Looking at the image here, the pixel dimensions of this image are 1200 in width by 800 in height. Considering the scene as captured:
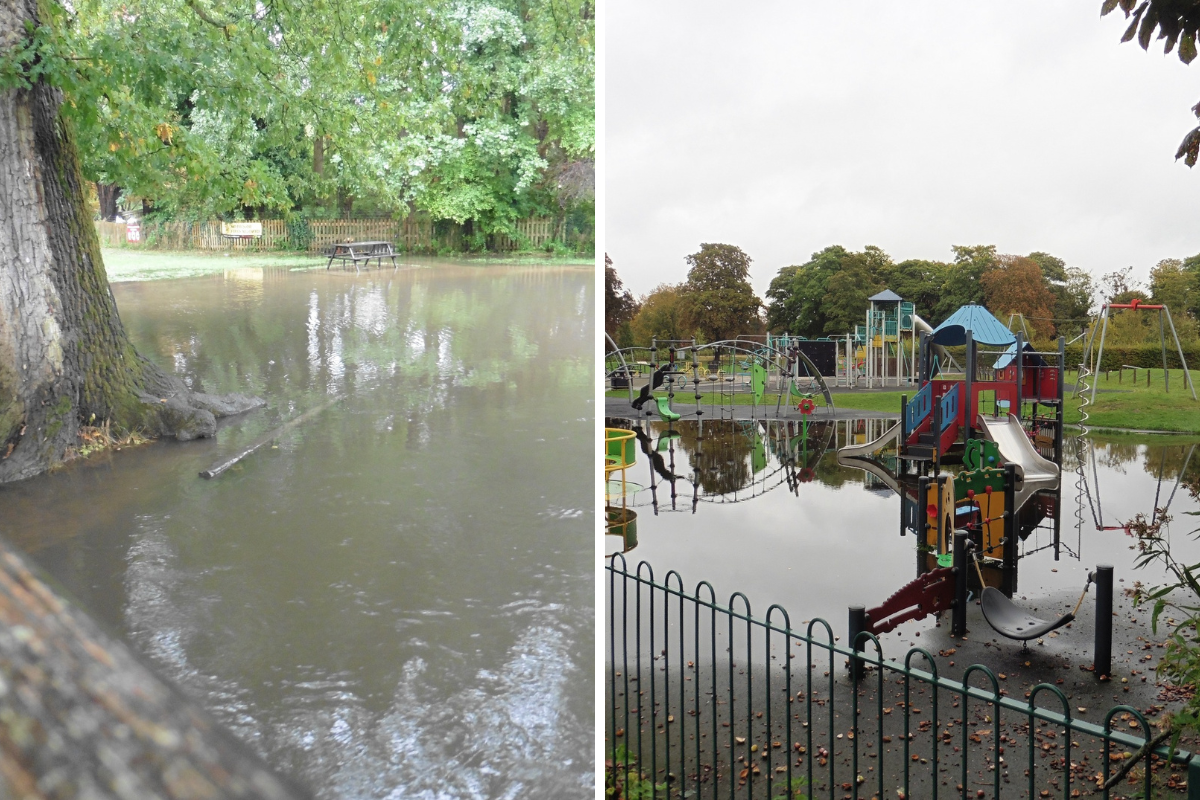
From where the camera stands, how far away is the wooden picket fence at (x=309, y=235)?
1.91 meters

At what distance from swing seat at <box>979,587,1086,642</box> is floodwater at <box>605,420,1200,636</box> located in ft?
0.23

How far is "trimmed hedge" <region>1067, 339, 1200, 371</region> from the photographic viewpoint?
1780 mm

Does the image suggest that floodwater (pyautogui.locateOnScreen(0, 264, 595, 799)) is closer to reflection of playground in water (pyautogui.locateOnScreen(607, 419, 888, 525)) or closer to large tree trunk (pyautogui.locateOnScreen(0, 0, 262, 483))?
large tree trunk (pyautogui.locateOnScreen(0, 0, 262, 483))

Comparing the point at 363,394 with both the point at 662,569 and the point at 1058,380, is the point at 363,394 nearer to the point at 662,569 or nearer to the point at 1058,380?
the point at 662,569

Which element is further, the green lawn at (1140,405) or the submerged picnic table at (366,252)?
the submerged picnic table at (366,252)

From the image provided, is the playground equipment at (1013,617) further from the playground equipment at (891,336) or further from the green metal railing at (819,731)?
the playground equipment at (891,336)

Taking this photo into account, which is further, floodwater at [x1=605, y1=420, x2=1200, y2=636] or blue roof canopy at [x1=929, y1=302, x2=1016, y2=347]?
blue roof canopy at [x1=929, y1=302, x2=1016, y2=347]

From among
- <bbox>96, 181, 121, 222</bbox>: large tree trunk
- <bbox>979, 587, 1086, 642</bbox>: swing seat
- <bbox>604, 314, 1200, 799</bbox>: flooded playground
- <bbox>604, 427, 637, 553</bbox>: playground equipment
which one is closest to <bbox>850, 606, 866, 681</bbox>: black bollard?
<bbox>604, 314, 1200, 799</bbox>: flooded playground

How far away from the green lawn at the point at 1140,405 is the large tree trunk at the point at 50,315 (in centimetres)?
220

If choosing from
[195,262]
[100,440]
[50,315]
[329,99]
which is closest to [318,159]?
[329,99]

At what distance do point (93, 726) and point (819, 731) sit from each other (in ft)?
5.20

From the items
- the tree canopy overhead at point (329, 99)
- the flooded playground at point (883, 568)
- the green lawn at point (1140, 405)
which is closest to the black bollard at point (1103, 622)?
the flooded playground at point (883, 568)

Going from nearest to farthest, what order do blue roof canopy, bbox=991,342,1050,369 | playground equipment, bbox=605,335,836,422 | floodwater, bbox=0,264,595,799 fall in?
floodwater, bbox=0,264,595,799 → blue roof canopy, bbox=991,342,1050,369 → playground equipment, bbox=605,335,836,422

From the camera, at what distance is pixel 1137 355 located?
186cm
